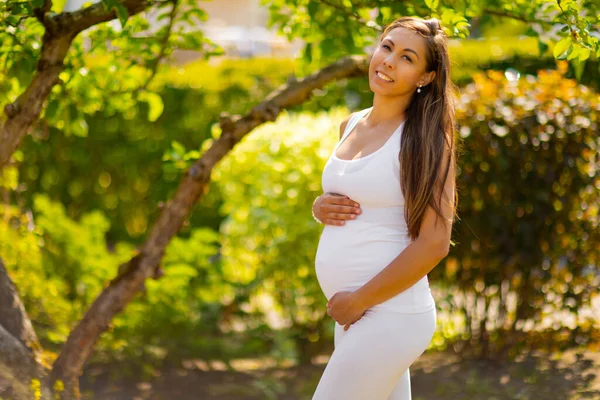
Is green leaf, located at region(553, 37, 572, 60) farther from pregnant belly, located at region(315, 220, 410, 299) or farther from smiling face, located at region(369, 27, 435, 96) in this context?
pregnant belly, located at region(315, 220, 410, 299)

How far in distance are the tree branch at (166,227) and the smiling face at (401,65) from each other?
1416 mm

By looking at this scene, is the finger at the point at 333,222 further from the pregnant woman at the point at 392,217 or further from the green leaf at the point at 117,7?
the green leaf at the point at 117,7

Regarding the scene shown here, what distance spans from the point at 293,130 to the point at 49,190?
3.00m

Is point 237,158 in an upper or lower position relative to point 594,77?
lower

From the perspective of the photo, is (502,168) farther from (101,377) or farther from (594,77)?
(101,377)

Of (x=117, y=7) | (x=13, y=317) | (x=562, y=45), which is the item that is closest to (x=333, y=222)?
(x=562, y=45)

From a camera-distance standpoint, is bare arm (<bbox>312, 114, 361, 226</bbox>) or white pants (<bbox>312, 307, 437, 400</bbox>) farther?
bare arm (<bbox>312, 114, 361, 226</bbox>)

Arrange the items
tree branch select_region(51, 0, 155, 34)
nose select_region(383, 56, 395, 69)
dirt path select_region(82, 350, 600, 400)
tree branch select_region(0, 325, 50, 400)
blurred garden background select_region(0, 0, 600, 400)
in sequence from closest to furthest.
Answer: nose select_region(383, 56, 395, 69)
tree branch select_region(0, 325, 50, 400)
tree branch select_region(51, 0, 155, 34)
blurred garden background select_region(0, 0, 600, 400)
dirt path select_region(82, 350, 600, 400)

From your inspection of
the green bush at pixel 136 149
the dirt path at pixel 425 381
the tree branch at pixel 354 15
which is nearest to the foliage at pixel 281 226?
the dirt path at pixel 425 381

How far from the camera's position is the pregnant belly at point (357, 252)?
7.94 ft

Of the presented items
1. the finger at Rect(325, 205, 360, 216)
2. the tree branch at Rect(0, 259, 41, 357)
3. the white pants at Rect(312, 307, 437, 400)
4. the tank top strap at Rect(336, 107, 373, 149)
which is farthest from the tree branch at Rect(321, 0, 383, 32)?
the tree branch at Rect(0, 259, 41, 357)

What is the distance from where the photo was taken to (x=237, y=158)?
18.9 ft

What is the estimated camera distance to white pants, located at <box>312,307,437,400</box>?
2.38m

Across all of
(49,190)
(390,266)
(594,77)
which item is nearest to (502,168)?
(594,77)
